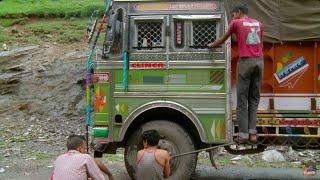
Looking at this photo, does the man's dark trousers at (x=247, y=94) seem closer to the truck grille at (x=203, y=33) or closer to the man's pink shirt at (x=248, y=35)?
the man's pink shirt at (x=248, y=35)

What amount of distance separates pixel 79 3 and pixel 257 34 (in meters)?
21.3

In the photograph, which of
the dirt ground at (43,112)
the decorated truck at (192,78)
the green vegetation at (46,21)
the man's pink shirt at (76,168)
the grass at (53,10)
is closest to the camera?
the man's pink shirt at (76,168)

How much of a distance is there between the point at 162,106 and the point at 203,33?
124 cm

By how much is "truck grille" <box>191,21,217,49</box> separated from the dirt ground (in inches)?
113

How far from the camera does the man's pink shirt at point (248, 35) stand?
8797mm

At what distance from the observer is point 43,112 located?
57.5 feet

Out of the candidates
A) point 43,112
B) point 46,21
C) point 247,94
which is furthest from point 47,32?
point 247,94

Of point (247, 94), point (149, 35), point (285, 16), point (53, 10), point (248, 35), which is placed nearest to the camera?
point (248, 35)

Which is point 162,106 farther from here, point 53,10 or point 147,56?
point 53,10

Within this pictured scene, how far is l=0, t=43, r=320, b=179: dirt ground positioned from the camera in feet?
41.4

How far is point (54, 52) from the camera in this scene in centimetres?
2178

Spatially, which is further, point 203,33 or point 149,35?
point 149,35

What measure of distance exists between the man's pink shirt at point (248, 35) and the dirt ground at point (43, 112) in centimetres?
347

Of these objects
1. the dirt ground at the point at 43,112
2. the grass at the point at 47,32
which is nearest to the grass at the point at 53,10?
the grass at the point at 47,32
